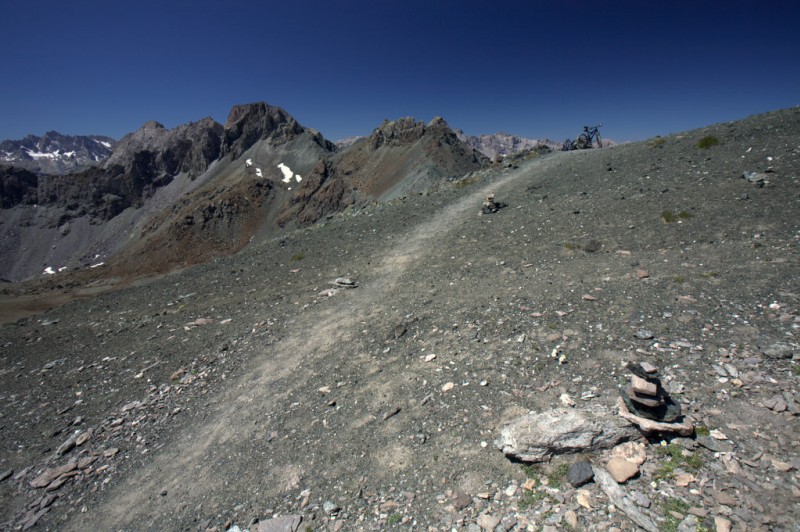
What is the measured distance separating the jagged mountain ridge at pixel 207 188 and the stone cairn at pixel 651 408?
159ft

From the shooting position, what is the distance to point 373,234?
22.1 meters

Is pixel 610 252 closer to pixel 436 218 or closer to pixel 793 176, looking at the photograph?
pixel 793 176

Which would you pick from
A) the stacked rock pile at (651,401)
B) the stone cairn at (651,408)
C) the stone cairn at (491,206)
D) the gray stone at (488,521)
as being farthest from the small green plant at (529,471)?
the stone cairn at (491,206)

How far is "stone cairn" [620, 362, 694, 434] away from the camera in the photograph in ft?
18.4

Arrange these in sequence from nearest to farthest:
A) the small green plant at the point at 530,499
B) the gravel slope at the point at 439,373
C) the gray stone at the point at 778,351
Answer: the small green plant at the point at 530,499
the gravel slope at the point at 439,373
the gray stone at the point at 778,351

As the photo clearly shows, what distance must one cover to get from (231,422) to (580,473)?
750 centimetres

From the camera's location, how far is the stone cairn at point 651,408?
18.4 ft

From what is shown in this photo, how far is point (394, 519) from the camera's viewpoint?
5.52 meters

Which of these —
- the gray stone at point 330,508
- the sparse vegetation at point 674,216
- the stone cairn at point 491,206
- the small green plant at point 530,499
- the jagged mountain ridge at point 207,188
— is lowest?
the gray stone at point 330,508

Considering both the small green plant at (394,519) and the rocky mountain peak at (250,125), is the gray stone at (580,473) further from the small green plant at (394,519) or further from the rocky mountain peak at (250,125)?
the rocky mountain peak at (250,125)

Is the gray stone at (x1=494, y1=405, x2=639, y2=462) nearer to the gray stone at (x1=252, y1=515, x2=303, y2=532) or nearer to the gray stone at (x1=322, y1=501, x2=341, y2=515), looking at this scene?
the gray stone at (x1=322, y1=501, x2=341, y2=515)

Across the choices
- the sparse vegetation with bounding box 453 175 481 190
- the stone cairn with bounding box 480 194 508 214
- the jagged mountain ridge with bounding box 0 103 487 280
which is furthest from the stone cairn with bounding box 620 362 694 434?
the jagged mountain ridge with bounding box 0 103 487 280

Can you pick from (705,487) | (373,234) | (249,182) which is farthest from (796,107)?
(249,182)

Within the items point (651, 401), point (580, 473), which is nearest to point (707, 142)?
point (651, 401)
